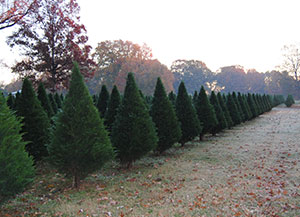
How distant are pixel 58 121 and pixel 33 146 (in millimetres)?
2591

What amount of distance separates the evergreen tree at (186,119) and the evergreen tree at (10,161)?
7703 millimetres

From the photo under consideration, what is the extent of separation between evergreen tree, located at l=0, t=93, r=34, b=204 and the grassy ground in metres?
0.90

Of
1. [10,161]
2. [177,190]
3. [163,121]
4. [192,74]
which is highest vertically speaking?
[192,74]

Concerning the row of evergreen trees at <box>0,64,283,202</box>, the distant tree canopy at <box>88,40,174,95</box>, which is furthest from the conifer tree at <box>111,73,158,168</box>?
the distant tree canopy at <box>88,40,174,95</box>

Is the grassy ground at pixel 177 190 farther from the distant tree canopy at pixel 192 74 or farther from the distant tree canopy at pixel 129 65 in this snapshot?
the distant tree canopy at pixel 192 74

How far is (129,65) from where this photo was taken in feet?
149

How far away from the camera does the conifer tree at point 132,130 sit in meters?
7.17

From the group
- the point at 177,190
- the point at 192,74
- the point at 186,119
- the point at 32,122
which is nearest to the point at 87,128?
the point at 177,190

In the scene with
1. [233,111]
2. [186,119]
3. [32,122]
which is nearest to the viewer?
[32,122]

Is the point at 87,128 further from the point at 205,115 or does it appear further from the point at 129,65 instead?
the point at 129,65

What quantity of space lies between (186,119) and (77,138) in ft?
21.3

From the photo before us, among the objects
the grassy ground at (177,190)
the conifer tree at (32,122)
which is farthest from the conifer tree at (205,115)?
Answer: the conifer tree at (32,122)

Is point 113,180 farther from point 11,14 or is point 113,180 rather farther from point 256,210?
point 11,14

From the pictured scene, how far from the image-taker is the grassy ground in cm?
448
